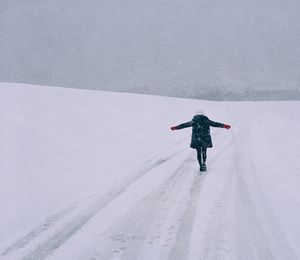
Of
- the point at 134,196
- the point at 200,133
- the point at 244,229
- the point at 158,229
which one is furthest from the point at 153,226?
the point at 200,133

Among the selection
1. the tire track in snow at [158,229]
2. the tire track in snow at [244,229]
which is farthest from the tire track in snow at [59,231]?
the tire track in snow at [244,229]

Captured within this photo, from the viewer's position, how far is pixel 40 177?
31.1ft

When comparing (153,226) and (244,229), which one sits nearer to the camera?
(244,229)

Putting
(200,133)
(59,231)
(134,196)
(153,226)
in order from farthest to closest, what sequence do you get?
(200,133)
(134,196)
(153,226)
(59,231)

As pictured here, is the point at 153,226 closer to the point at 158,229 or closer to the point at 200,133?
the point at 158,229

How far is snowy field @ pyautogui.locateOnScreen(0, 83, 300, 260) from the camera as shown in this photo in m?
5.65

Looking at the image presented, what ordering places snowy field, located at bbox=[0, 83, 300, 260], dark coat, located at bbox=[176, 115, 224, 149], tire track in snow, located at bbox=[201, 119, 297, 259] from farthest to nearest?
dark coat, located at bbox=[176, 115, 224, 149]
snowy field, located at bbox=[0, 83, 300, 260]
tire track in snow, located at bbox=[201, 119, 297, 259]

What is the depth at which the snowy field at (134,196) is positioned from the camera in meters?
5.65

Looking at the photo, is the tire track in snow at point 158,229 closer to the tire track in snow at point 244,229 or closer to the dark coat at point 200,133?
the tire track in snow at point 244,229

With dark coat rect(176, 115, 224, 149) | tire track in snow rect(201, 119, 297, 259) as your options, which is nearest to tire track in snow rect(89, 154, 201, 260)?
tire track in snow rect(201, 119, 297, 259)

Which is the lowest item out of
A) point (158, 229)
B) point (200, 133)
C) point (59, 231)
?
point (158, 229)

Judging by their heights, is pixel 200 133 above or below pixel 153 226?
above

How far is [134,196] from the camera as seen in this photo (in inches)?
328

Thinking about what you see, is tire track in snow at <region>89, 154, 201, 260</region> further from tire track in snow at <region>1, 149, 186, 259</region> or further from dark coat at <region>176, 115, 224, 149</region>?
dark coat at <region>176, 115, 224, 149</region>
